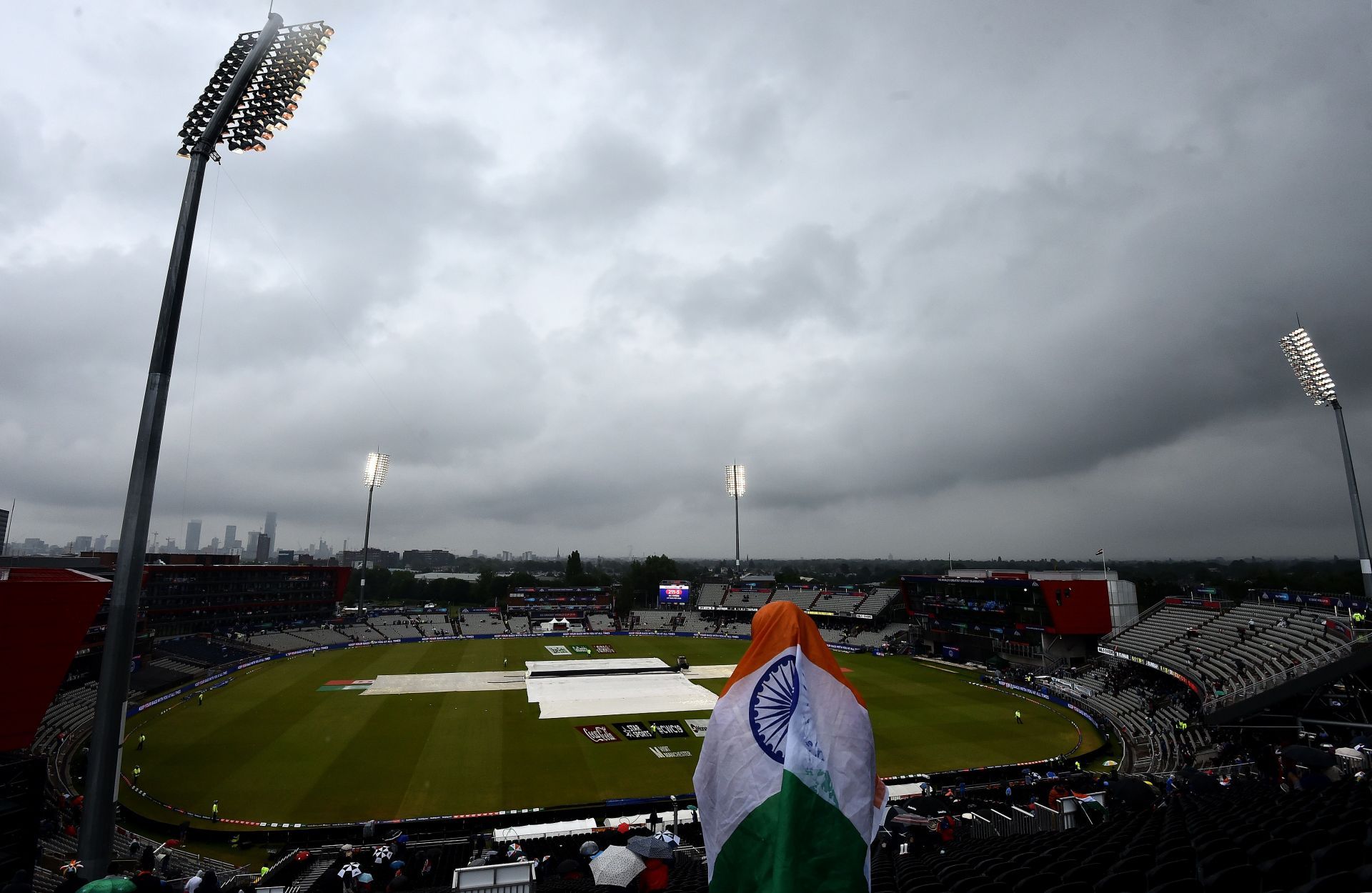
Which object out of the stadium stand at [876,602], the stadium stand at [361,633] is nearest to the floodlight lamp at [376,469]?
the stadium stand at [361,633]

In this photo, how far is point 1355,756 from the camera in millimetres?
16828

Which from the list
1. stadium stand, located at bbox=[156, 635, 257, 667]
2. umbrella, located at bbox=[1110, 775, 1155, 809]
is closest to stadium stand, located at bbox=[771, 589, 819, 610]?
stadium stand, located at bbox=[156, 635, 257, 667]

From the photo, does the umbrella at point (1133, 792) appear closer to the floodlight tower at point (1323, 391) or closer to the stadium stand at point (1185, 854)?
the stadium stand at point (1185, 854)

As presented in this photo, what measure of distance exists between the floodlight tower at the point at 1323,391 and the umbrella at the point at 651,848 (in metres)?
29.0

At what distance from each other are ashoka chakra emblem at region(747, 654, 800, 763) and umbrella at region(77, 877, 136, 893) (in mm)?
7099

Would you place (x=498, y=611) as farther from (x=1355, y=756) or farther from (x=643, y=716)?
(x=1355, y=756)

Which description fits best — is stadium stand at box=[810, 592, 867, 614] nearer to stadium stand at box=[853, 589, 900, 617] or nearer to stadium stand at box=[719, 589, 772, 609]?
stadium stand at box=[853, 589, 900, 617]

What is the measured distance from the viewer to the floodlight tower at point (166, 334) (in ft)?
29.2

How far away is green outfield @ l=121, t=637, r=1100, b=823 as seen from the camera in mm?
23922

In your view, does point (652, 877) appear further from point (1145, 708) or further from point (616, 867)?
point (1145, 708)

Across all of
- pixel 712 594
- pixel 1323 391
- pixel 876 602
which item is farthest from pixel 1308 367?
pixel 712 594

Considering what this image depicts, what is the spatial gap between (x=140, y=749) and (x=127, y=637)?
28.8 meters

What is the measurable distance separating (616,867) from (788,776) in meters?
8.19

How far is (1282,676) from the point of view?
25219mm
